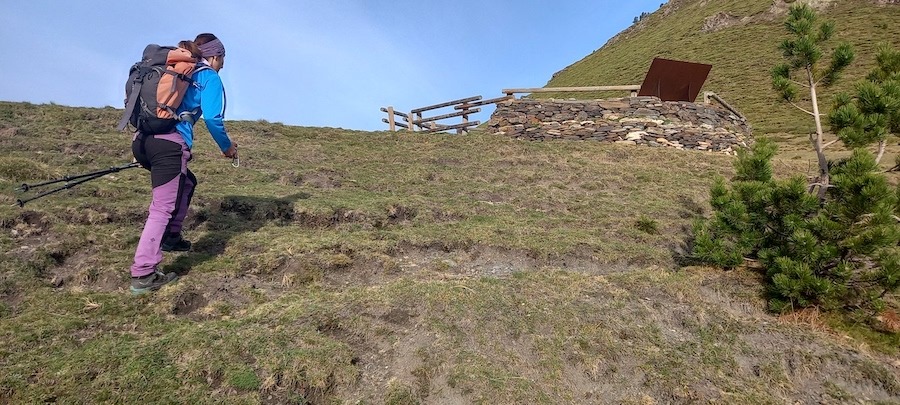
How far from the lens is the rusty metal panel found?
16.8 metres

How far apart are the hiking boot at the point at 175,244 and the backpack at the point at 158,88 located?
1.62 metres

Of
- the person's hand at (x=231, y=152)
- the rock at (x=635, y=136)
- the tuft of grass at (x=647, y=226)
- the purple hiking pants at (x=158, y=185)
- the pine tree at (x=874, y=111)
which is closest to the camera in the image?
the purple hiking pants at (x=158, y=185)

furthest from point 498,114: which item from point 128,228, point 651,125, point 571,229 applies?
point 128,228

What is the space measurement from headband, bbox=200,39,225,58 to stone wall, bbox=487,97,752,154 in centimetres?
1293

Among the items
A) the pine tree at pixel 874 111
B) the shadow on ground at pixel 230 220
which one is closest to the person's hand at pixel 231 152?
the shadow on ground at pixel 230 220

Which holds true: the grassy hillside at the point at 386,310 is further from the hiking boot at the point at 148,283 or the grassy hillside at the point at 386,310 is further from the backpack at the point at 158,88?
the backpack at the point at 158,88

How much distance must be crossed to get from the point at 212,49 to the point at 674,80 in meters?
17.0

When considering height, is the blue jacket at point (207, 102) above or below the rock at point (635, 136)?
above

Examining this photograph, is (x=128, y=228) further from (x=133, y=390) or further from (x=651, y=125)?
(x=651, y=125)

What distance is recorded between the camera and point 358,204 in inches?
321

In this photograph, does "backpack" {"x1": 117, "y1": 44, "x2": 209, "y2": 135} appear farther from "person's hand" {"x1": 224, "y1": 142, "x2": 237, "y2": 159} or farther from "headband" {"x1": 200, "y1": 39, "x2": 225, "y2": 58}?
"person's hand" {"x1": 224, "y1": 142, "x2": 237, "y2": 159}

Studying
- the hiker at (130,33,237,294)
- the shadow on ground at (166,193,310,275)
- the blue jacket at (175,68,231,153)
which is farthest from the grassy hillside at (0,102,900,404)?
the blue jacket at (175,68,231,153)

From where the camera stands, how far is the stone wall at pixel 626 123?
16.0 meters

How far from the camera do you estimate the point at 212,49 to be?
4.71 metres
